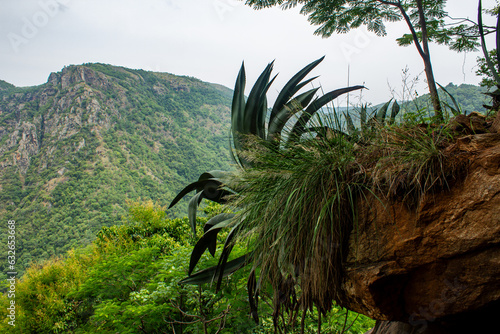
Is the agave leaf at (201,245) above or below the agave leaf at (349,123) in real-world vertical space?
below

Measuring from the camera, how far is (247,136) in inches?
71.9

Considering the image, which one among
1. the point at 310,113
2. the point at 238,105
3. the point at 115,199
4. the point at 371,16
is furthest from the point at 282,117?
the point at 115,199

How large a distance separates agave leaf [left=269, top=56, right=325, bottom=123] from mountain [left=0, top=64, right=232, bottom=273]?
28.1 m

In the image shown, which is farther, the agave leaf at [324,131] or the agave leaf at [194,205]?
the agave leaf at [194,205]

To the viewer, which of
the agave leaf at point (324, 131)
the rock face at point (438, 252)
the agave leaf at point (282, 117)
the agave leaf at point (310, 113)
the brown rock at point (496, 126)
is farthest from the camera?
the agave leaf at point (282, 117)

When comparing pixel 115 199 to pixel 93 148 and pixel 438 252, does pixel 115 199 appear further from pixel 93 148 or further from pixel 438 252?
pixel 438 252

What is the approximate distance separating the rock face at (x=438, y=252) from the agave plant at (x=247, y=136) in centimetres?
57

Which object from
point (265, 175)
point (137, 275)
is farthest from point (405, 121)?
point (137, 275)

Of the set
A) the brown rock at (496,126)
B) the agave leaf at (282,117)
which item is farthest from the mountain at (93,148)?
the brown rock at (496,126)

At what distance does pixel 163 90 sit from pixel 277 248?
90.1m

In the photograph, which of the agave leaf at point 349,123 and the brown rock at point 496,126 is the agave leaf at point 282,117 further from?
the brown rock at point 496,126

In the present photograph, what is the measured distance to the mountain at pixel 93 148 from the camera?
34.8 metres

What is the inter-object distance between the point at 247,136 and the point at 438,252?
114 centimetres

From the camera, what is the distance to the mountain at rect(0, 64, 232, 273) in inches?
1372
